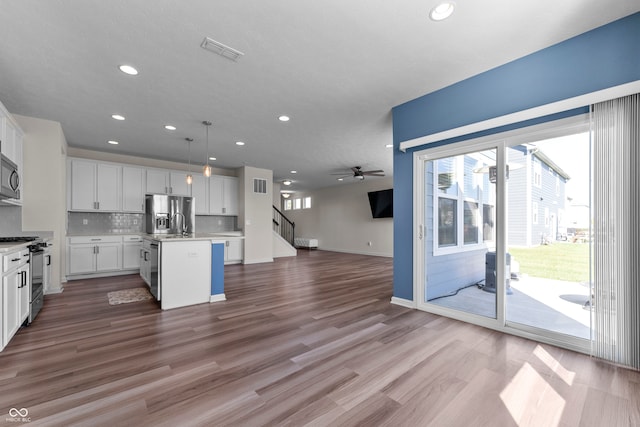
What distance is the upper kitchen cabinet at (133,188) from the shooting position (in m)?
6.23

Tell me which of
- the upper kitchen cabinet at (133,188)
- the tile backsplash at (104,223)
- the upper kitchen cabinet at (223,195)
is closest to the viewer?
the tile backsplash at (104,223)

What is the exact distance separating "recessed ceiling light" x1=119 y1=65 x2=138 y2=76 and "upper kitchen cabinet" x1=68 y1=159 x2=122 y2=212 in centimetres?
403

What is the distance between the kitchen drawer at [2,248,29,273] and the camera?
2404 millimetres

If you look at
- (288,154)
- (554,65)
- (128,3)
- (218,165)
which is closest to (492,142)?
(554,65)

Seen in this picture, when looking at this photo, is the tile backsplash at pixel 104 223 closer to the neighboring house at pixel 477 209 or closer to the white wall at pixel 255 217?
the white wall at pixel 255 217

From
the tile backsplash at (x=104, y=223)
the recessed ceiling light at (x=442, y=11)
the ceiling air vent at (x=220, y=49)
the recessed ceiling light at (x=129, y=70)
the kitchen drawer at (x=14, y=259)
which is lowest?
the kitchen drawer at (x=14, y=259)

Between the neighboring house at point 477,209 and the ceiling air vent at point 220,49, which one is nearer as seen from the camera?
the ceiling air vent at point 220,49

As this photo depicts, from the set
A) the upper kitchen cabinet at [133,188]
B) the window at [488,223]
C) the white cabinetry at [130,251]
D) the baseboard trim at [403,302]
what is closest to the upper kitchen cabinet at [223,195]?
the upper kitchen cabinet at [133,188]

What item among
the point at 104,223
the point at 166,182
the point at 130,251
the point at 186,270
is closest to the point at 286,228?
the point at 166,182

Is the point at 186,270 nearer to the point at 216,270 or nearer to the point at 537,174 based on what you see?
the point at 216,270

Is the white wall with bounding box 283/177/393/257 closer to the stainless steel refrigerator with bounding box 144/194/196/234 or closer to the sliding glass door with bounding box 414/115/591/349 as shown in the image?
the sliding glass door with bounding box 414/115/591/349

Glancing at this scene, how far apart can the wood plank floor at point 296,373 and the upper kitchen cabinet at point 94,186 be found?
3143 mm

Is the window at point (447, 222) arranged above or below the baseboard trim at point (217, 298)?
above

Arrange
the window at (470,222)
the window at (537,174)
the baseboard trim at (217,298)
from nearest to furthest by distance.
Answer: the window at (537,174) → the window at (470,222) → the baseboard trim at (217,298)
